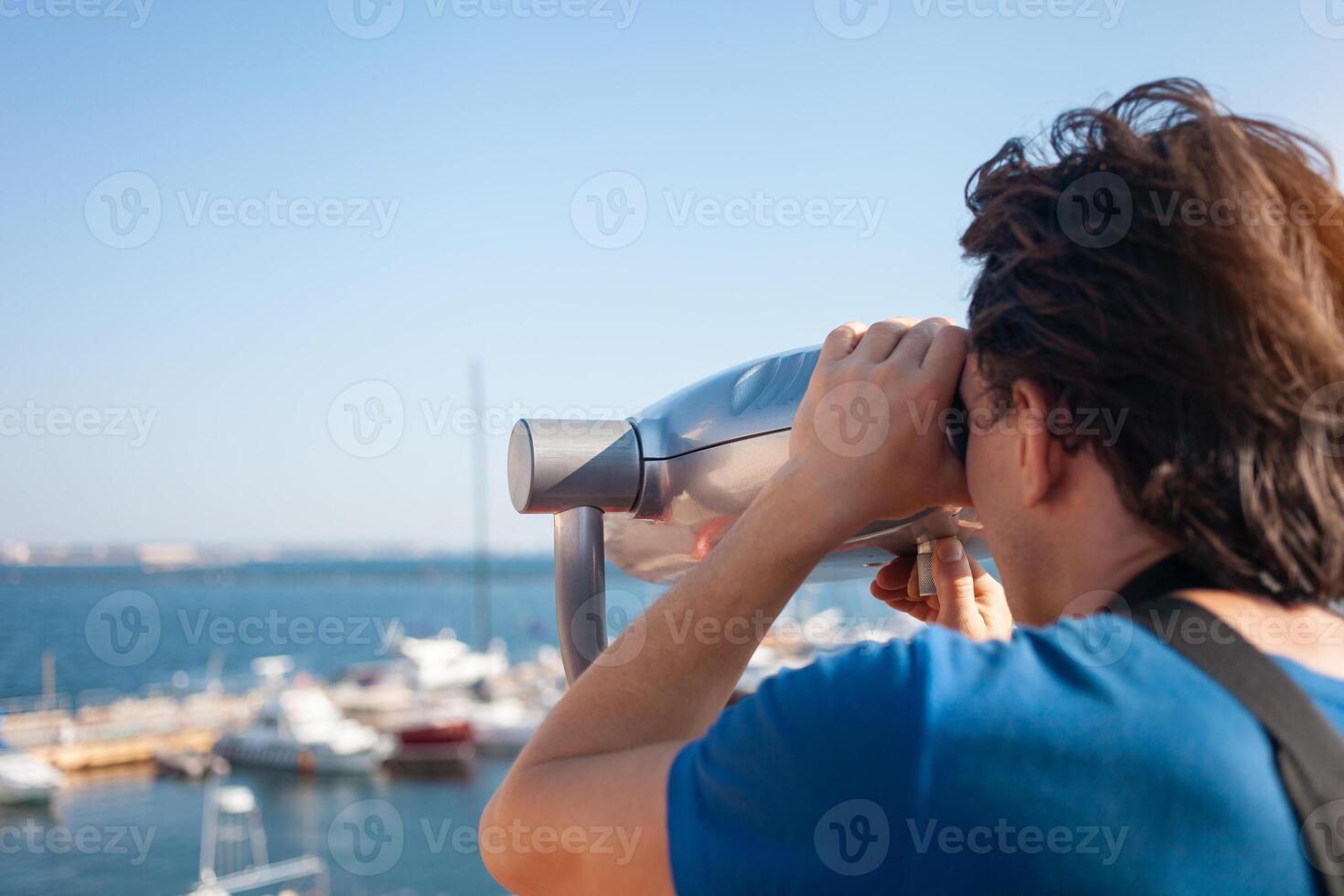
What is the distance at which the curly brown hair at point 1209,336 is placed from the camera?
56cm

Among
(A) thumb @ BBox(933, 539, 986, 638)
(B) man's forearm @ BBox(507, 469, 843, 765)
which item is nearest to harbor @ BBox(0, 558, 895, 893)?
(A) thumb @ BBox(933, 539, 986, 638)

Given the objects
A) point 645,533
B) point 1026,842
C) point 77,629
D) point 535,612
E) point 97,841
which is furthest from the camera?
point 535,612

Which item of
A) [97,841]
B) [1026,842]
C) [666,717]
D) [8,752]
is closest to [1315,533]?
[1026,842]

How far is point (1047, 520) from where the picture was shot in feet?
2.06

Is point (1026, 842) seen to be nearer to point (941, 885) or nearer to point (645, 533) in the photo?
point (941, 885)

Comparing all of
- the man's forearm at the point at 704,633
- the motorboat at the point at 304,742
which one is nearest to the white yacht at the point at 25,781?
the motorboat at the point at 304,742

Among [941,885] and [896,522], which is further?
[896,522]

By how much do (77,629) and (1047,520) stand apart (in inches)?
2952

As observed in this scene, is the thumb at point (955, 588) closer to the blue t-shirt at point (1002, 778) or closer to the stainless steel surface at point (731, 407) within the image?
the stainless steel surface at point (731, 407)

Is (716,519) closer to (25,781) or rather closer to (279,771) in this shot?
(25,781)

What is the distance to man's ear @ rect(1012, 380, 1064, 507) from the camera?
0.61 metres

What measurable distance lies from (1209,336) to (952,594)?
1.52ft

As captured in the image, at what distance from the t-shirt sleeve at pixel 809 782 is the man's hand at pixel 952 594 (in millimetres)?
421

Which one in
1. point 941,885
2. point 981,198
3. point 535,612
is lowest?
point 535,612
